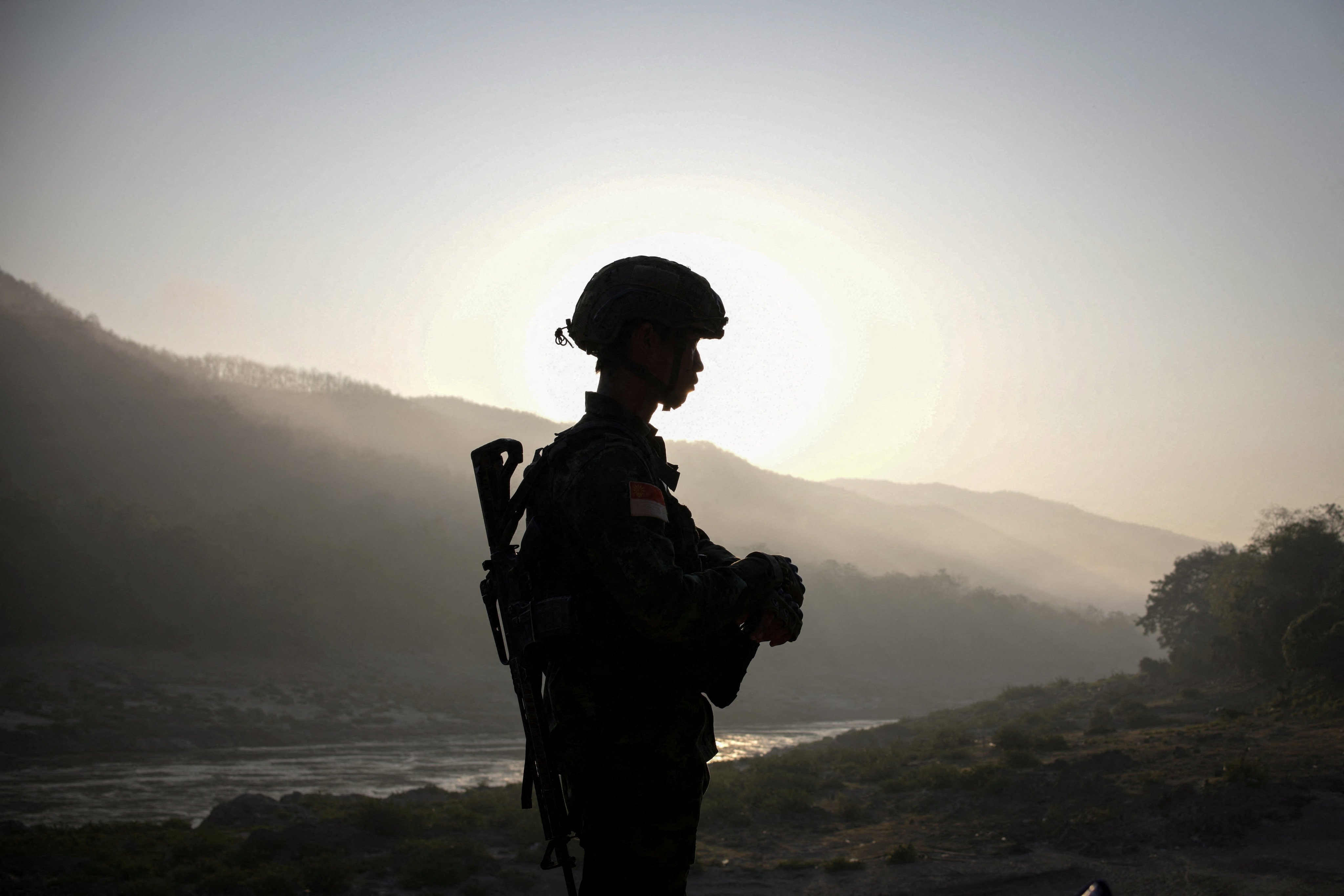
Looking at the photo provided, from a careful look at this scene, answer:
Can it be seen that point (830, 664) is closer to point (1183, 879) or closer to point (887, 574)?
point (887, 574)

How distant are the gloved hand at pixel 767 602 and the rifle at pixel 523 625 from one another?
58cm

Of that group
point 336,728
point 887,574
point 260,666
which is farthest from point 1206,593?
point 887,574

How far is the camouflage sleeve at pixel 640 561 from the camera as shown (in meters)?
2.39

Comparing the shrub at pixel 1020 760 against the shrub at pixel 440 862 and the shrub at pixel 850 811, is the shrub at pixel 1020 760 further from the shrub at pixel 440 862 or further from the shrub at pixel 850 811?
the shrub at pixel 440 862

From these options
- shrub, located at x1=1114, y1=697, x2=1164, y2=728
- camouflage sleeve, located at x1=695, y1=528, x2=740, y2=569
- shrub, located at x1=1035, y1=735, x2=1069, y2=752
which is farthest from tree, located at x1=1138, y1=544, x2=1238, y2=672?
camouflage sleeve, located at x1=695, y1=528, x2=740, y2=569

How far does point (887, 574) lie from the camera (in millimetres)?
99000

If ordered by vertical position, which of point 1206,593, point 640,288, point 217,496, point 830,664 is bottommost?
point 830,664

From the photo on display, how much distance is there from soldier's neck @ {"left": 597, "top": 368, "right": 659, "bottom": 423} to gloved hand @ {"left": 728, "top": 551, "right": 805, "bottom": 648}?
663 millimetres

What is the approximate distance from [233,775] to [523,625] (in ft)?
113

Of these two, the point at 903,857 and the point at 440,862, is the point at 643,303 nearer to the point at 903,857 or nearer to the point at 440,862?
the point at 903,857

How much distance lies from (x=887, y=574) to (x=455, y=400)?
372ft

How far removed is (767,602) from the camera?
8.61ft

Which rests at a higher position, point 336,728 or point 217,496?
point 217,496

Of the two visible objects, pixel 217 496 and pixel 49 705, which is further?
pixel 217 496
